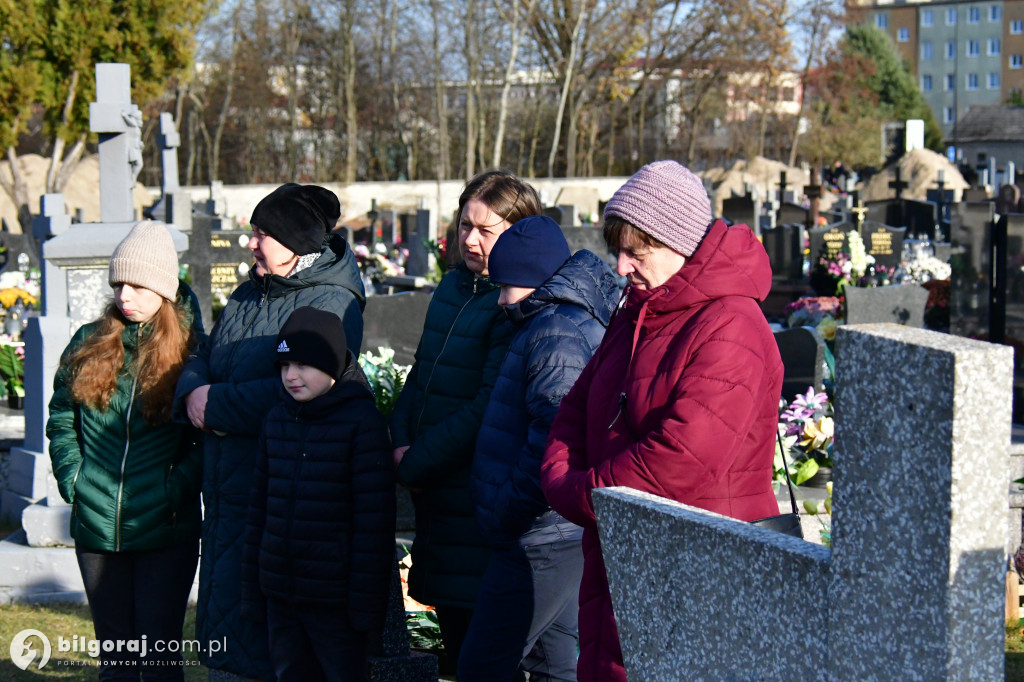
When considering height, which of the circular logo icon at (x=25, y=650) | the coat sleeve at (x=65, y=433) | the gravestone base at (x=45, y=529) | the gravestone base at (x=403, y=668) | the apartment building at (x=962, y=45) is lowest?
the circular logo icon at (x=25, y=650)

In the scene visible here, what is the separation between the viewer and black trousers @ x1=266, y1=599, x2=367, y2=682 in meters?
3.28

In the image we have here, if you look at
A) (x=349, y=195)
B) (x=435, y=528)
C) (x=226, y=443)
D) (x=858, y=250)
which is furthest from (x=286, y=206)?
(x=349, y=195)

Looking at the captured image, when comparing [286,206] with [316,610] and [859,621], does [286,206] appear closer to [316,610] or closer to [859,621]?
[316,610]

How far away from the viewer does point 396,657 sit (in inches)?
132

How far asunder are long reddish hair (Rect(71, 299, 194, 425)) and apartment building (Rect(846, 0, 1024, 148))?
79511 mm

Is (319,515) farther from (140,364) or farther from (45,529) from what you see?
(45,529)

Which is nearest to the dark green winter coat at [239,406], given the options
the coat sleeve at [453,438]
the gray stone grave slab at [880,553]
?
the coat sleeve at [453,438]

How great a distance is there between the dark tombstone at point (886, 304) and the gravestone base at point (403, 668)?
5194 millimetres

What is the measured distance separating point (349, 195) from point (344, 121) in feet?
18.8

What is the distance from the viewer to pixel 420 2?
34188 millimetres

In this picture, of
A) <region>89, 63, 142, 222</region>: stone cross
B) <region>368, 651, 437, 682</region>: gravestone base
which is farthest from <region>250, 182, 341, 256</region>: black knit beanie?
<region>89, 63, 142, 222</region>: stone cross

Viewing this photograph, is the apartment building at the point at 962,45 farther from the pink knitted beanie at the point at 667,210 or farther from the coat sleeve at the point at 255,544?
the pink knitted beanie at the point at 667,210

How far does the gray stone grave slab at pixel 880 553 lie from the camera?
49.0 inches

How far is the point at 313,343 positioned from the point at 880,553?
7.20 feet
